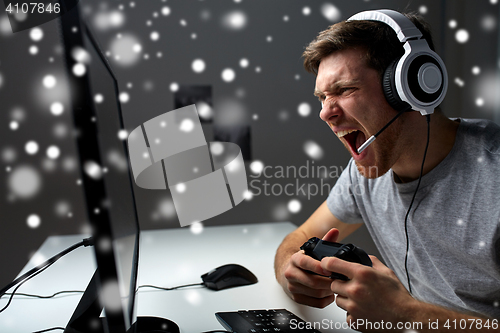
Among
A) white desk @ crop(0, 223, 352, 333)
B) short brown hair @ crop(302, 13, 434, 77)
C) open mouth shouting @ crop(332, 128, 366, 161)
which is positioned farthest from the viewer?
open mouth shouting @ crop(332, 128, 366, 161)

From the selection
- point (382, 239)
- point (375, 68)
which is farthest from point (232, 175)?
point (375, 68)

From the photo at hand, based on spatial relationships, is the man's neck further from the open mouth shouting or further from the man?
the open mouth shouting

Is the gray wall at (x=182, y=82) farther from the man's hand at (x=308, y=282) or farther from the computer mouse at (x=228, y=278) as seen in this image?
the man's hand at (x=308, y=282)

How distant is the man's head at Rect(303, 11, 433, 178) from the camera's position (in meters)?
0.85

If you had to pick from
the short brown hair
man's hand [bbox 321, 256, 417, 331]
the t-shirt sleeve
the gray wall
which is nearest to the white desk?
man's hand [bbox 321, 256, 417, 331]

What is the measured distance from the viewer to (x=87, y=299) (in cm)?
57

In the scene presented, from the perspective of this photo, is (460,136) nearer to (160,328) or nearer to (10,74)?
(160,328)

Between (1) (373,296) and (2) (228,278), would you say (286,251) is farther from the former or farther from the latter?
(1) (373,296)

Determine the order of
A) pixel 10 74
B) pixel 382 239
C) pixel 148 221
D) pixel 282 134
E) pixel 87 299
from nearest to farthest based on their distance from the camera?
pixel 87 299 → pixel 382 239 → pixel 10 74 → pixel 148 221 → pixel 282 134

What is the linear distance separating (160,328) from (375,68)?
0.70 m

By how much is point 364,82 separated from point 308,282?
1.53 feet

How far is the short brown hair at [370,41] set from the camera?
0.84 m

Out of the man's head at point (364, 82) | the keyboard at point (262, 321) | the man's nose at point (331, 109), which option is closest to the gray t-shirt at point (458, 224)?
the man's head at point (364, 82)

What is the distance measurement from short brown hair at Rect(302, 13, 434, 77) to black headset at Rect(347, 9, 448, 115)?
38 millimetres
